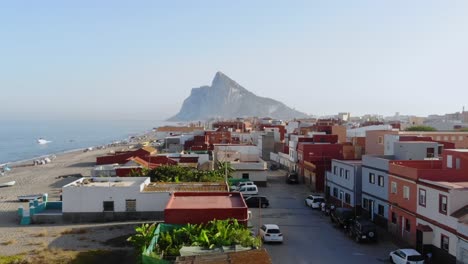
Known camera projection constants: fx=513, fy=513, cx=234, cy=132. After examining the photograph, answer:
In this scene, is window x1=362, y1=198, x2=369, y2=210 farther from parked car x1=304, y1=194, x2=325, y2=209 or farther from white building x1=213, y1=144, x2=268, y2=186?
white building x1=213, y1=144, x2=268, y2=186

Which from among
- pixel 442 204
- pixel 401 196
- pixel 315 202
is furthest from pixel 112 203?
pixel 442 204

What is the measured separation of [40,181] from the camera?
58.0 m

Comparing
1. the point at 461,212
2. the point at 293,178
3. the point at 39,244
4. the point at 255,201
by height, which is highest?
the point at 461,212

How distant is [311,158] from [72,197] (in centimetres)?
2422

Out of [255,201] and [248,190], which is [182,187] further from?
[248,190]

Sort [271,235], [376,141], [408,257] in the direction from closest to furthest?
1. [408,257]
2. [271,235]
3. [376,141]

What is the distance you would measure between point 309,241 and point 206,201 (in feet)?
20.4

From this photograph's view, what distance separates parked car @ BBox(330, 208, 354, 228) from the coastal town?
0.24 ft

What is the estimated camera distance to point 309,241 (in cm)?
2739

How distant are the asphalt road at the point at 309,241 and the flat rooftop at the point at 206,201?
9.89 ft

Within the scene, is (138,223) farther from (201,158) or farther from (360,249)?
(201,158)

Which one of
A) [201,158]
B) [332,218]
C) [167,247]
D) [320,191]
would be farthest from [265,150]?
[167,247]

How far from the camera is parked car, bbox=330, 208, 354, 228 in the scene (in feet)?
99.7

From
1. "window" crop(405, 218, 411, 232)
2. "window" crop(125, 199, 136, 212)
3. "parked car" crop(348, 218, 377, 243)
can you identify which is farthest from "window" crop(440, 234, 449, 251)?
"window" crop(125, 199, 136, 212)
